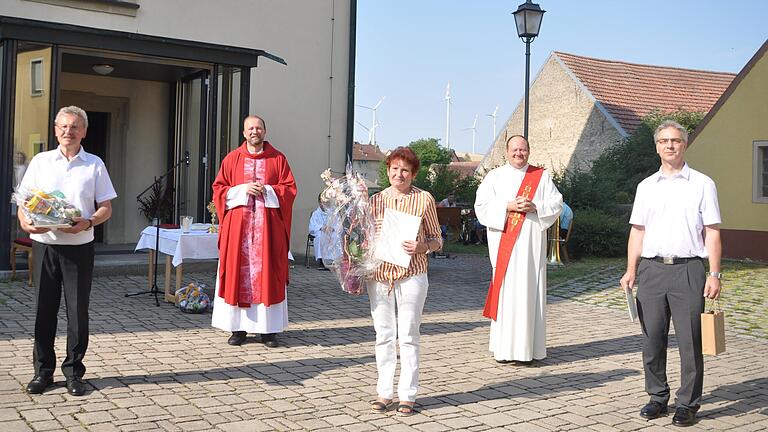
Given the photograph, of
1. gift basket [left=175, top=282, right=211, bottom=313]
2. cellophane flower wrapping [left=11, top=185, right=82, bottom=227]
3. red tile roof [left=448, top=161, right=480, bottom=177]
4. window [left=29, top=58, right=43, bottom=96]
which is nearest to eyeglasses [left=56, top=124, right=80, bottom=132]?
cellophane flower wrapping [left=11, top=185, right=82, bottom=227]

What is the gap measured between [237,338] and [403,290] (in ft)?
8.97

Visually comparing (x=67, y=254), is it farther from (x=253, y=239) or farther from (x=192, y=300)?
(x=192, y=300)

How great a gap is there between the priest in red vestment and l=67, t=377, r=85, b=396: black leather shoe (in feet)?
6.78

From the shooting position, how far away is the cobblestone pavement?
540cm

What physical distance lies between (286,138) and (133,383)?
Answer: 957 cm

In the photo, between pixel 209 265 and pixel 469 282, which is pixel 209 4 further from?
pixel 469 282

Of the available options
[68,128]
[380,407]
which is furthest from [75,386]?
[380,407]

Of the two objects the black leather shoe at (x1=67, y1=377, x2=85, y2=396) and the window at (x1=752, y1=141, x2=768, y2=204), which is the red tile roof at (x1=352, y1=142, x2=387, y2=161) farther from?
the black leather shoe at (x1=67, y1=377, x2=85, y2=396)

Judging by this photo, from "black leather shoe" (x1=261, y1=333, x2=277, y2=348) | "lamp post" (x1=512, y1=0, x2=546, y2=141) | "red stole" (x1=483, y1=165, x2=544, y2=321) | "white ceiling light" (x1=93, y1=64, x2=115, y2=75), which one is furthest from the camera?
"lamp post" (x1=512, y1=0, x2=546, y2=141)

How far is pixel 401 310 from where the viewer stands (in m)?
5.64

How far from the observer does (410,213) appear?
18.5ft

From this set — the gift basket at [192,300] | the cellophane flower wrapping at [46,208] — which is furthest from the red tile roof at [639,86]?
the cellophane flower wrapping at [46,208]

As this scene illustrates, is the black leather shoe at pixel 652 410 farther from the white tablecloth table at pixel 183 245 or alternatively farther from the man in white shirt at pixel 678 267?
the white tablecloth table at pixel 183 245

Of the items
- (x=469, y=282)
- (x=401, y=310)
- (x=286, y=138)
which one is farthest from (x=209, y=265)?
(x=401, y=310)
